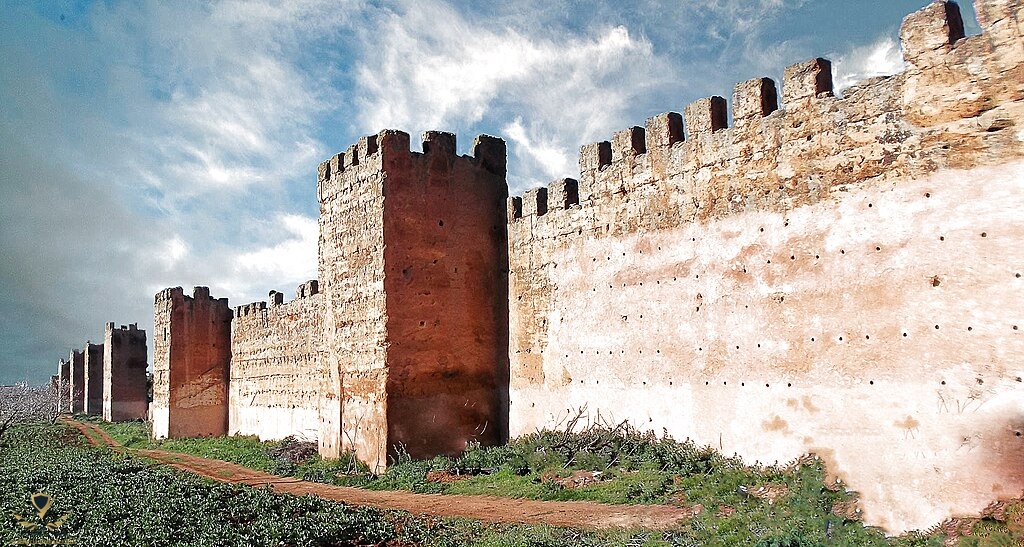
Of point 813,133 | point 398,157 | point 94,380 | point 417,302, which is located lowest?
point 94,380

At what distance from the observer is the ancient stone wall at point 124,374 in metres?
31.7

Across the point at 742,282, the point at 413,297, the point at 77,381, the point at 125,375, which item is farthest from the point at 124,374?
the point at 742,282

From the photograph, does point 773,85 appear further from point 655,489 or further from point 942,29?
point 655,489

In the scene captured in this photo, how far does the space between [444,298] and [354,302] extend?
158cm

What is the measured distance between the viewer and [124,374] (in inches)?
1264

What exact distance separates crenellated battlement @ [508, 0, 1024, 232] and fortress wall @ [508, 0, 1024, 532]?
0.06 ft

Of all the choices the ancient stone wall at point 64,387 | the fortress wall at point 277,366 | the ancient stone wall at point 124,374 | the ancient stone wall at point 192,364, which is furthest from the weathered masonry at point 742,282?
the ancient stone wall at point 64,387

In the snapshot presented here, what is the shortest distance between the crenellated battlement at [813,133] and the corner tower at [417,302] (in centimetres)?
245

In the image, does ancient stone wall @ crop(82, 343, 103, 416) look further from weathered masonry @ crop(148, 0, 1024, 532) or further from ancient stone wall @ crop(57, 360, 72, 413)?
weathered masonry @ crop(148, 0, 1024, 532)

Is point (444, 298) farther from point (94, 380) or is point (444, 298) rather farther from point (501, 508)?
point (94, 380)

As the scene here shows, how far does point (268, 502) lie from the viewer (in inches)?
330

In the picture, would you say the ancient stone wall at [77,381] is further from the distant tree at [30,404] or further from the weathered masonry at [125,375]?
the weathered masonry at [125,375]

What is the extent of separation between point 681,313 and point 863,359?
247 centimetres

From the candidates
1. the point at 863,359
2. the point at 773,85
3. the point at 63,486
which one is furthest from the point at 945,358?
the point at 63,486
